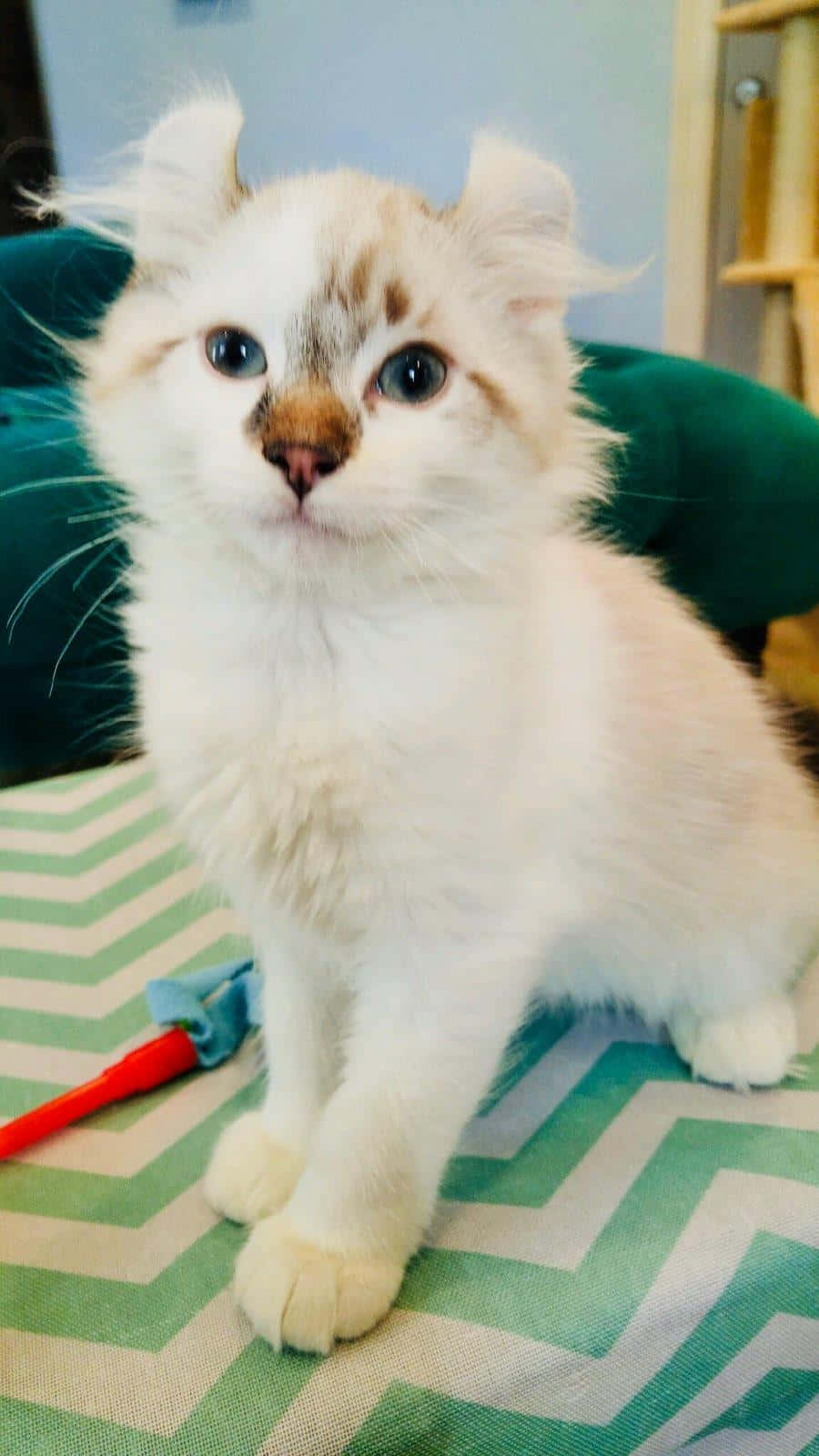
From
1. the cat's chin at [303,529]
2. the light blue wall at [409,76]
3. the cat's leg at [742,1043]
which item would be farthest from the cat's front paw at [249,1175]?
the light blue wall at [409,76]

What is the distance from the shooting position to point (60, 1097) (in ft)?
2.81

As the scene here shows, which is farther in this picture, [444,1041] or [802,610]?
[802,610]

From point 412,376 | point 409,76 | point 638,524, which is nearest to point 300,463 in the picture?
point 412,376

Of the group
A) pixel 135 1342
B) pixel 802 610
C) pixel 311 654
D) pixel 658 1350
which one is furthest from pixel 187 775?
pixel 802 610

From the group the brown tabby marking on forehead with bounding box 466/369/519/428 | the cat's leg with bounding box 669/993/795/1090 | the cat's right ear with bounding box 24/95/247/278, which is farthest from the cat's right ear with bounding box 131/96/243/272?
the cat's leg with bounding box 669/993/795/1090

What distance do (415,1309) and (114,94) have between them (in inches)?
99.5

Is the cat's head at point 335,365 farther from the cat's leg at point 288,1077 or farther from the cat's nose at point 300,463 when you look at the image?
the cat's leg at point 288,1077

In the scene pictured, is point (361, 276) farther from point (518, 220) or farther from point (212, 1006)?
point (212, 1006)

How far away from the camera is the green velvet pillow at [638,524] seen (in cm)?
142

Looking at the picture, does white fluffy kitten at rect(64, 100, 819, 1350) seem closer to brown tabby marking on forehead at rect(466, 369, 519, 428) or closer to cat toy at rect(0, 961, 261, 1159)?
brown tabby marking on forehead at rect(466, 369, 519, 428)

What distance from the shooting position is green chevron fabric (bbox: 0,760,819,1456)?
62 centimetres

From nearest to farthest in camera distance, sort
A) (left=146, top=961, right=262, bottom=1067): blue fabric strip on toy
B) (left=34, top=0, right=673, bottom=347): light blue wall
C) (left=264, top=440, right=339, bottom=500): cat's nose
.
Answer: (left=264, top=440, right=339, bottom=500): cat's nose, (left=146, top=961, right=262, bottom=1067): blue fabric strip on toy, (left=34, top=0, right=673, bottom=347): light blue wall

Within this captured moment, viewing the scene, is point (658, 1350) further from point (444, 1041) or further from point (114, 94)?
point (114, 94)

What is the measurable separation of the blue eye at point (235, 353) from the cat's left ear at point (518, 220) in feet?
0.66
